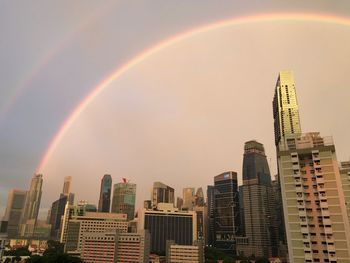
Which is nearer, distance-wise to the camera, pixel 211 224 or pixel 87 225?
pixel 87 225

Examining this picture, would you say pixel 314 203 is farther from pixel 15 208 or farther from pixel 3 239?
pixel 15 208

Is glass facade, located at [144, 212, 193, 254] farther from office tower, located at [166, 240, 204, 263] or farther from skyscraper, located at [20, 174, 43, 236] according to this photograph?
→ skyscraper, located at [20, 174, 43, 236]

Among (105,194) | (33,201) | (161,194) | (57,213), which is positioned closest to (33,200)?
(33,201)

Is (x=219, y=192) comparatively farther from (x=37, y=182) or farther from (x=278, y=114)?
(x=37, y=182)

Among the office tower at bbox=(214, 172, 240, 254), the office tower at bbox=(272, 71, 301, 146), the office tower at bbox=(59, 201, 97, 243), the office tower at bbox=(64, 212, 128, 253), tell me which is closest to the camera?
the office tower at bbox=(272, 71, 301, 146)

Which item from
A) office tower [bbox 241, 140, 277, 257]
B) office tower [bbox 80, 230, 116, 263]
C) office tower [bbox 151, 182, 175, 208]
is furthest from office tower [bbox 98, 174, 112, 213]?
office tower [bbox 80, 230, 116, 263]

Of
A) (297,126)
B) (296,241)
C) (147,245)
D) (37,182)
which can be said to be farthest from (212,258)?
(37,182)
